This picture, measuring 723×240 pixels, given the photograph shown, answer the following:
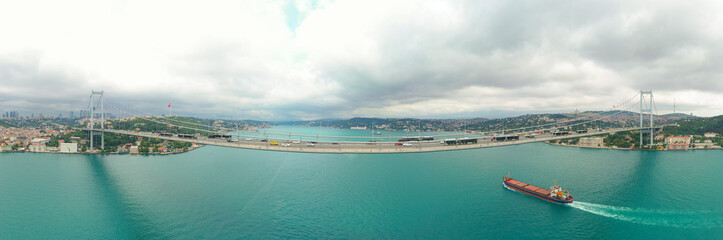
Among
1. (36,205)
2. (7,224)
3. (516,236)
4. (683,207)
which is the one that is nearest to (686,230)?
(683,207)

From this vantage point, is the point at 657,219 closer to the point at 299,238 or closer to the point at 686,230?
the point at 686,230

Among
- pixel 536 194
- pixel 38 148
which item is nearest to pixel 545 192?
pixel 536 194

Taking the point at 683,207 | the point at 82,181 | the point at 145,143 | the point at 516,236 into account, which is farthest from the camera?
the point at 145,143

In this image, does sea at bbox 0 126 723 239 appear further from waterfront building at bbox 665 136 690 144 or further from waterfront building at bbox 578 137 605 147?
waterfront building at bbox 578 137 605 147

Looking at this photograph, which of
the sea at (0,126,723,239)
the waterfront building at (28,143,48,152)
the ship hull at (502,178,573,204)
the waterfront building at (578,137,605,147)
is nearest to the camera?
the sea at (0,126,723,239)

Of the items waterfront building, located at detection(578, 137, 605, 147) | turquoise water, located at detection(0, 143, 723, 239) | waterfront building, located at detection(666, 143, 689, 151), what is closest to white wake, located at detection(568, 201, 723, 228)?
turquoise water, located at detection(0, 143, 723, 239)

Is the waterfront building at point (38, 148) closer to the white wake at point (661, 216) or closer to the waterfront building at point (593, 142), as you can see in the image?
the white wake at point (661, 216)
